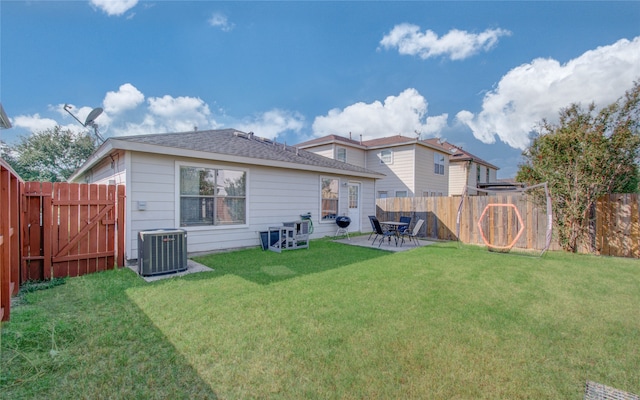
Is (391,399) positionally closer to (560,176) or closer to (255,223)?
(255,223)

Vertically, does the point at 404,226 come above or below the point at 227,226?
below

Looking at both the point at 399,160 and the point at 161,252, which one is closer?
the point at 161,252

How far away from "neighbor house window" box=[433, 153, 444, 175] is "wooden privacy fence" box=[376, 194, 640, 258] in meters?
7.87

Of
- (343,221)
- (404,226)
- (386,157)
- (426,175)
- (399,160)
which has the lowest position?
(404,226)

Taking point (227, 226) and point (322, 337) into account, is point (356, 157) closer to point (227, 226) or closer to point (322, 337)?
point (227, 226)

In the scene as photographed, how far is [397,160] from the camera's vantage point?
1695 centimetres

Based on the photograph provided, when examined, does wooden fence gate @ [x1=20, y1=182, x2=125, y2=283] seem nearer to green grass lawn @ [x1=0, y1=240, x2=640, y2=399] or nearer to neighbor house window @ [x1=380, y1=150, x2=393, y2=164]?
green grass lawn @ [x1=0, y1=240, x2=640, y2=399]

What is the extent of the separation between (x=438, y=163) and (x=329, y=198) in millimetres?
11684

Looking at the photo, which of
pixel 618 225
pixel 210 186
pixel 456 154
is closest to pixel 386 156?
pixel 456 154

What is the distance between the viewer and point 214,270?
211 inches

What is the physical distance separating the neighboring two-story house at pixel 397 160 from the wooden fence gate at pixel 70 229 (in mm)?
12710

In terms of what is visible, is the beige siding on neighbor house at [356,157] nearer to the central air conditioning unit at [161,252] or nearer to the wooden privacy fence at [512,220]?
the wooden privacy fence at [512,220]

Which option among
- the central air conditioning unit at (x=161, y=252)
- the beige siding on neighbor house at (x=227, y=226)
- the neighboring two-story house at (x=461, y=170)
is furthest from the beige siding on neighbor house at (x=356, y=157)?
the central air conditioning unit at (x=161, y=252)

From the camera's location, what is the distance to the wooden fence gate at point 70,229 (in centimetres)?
472
